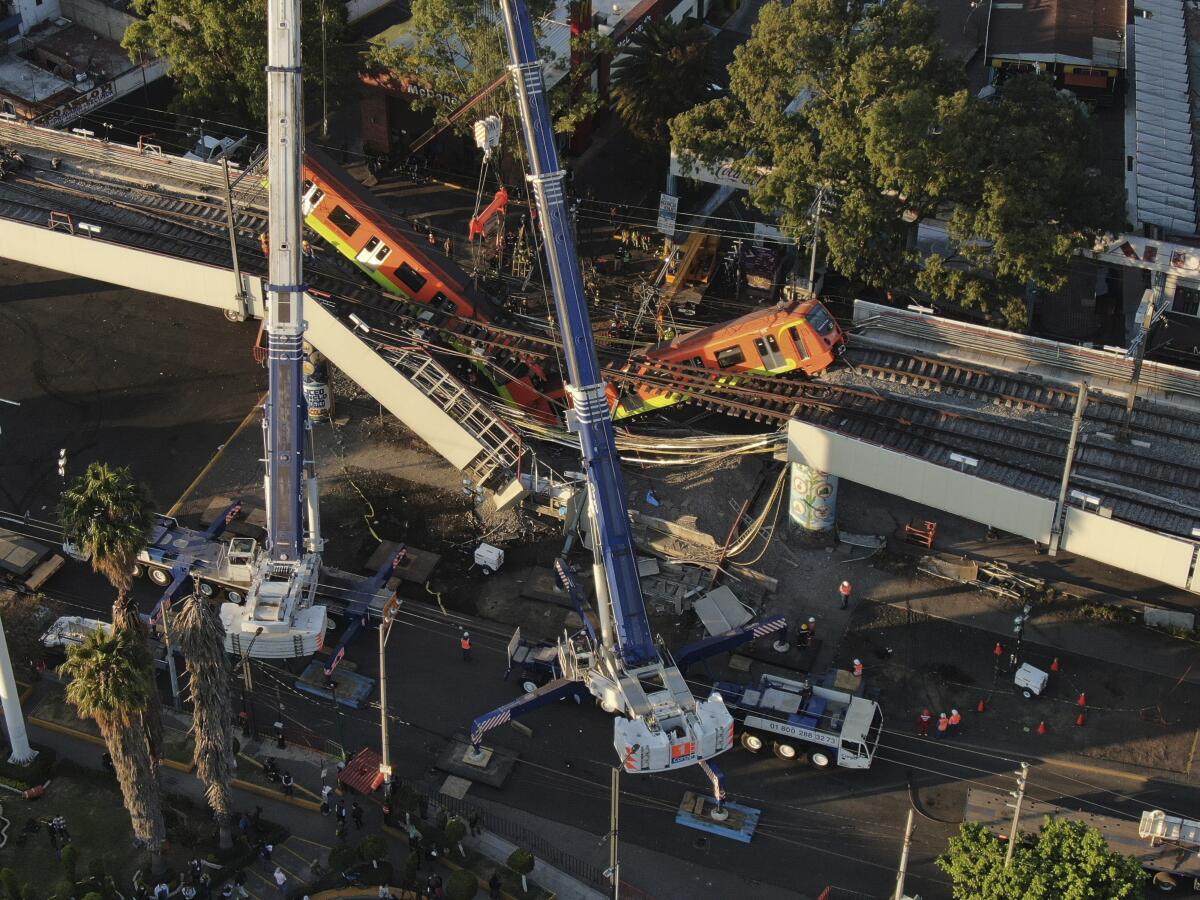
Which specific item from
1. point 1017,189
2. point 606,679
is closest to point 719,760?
point 606,679

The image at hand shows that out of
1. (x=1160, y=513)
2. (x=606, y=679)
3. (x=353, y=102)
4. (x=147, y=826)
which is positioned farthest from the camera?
(x=353, y=102)

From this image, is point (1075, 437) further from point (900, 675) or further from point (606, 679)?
point (606, 679)

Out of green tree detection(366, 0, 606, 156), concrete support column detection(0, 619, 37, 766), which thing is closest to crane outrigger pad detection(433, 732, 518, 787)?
concrete support column detection(0, 619, 37, 766)

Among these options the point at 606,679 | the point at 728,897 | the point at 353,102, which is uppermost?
the point at 353,102

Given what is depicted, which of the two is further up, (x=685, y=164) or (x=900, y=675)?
(x=685, y=164)

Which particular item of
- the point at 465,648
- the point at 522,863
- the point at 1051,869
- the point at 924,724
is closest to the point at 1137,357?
the point at 924,724

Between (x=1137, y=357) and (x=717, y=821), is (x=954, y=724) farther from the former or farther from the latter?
(x=1137, y=357)

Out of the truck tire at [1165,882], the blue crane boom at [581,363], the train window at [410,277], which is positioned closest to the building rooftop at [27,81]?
the train window at [410,277]

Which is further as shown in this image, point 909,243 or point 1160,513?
point 909,243

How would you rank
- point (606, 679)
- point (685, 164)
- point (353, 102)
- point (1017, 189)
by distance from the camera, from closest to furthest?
point (606, 679)
point (1017, 189)
point (685, 164)
point (353, 102)
